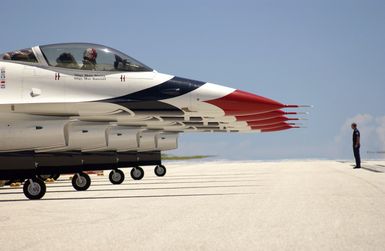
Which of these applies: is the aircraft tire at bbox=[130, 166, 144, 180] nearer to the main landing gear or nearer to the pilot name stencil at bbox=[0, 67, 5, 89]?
the main landing gear

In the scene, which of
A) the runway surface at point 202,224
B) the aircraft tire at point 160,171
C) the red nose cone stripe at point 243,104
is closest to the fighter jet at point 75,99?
the red nose cone stripe at point 243,104

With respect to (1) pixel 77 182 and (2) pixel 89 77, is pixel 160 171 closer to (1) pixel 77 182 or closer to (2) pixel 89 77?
(1) pixel 77 182

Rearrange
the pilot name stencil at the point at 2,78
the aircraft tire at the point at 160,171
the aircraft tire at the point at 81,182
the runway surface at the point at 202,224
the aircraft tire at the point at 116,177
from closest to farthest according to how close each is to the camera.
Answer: the runway surface at the point at 202,224, the pilot name stencil at the point at 2,78, the aircraft tire at the point at 81,182, the aircraft tire at the point at 116,177, the aircraft tire at the point at 160,171

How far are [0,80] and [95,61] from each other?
203cm

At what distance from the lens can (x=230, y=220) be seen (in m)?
6.93

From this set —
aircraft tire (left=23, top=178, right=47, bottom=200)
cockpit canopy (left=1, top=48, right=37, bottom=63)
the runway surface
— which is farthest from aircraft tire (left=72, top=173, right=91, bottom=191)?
the runway surface

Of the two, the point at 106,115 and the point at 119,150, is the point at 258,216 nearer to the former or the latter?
the point at 106,115

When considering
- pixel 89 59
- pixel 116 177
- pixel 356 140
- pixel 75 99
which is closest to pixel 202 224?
pixel 75 99

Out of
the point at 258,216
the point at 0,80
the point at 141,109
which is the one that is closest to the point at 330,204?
the point at 258,216

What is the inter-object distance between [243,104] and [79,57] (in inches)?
146

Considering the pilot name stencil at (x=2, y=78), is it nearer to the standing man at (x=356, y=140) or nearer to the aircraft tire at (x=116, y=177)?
the aircraft tire at (x=116, y=177)

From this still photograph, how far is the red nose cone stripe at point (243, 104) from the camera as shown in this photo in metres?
12.5

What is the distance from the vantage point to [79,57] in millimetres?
12445

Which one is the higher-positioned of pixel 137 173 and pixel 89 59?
pixel 89 59
